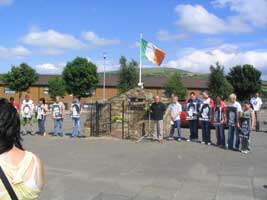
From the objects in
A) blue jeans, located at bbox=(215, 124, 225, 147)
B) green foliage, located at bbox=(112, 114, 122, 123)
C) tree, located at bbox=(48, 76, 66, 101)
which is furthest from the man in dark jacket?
tree, located at bbox=(48, 76, 66, 101)

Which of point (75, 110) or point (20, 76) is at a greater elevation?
point (20, 76)

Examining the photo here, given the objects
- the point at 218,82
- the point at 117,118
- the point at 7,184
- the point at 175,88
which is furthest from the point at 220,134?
the point at 175,88

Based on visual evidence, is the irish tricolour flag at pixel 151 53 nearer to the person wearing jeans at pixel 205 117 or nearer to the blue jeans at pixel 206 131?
the person wearing jeans at pixel 205 117

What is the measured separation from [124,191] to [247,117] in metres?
6.75

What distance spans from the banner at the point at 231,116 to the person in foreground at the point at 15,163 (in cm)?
1150

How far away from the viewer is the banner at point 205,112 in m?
15.3

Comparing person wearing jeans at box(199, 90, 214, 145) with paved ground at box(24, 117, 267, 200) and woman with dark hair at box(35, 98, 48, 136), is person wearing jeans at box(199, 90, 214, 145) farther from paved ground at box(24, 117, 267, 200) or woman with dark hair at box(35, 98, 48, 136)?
woman with dark hair at box(35, 98, 48, 136)

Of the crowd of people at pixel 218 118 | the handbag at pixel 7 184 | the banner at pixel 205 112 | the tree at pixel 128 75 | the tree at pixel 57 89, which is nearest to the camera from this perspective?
the handbag at pixel 7 184

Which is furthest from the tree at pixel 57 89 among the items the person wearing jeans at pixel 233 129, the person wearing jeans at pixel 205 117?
the person wearing jeans at pixel 233 129

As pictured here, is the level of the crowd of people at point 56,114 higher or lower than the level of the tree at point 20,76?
lower

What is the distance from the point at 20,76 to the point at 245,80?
3717 cm

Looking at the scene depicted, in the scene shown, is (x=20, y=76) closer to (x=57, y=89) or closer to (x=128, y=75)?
(x=57, y=89)

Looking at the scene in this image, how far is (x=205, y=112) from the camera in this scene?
1542 centimetres

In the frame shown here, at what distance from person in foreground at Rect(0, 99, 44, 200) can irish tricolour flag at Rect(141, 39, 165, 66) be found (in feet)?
63.4
